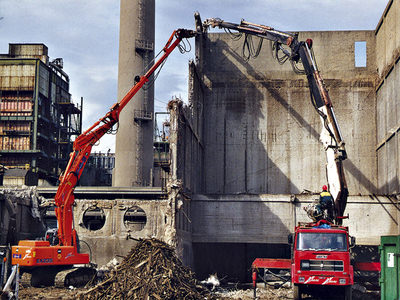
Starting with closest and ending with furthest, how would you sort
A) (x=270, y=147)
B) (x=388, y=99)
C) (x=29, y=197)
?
(x=29, y=197)
(x=388, y=99)
(x=270, y=147)

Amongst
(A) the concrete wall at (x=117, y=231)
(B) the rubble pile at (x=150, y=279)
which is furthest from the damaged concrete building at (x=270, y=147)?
(B) the rubble pile at (x=150, y=279)

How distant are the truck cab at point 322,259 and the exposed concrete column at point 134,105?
23.7 meters

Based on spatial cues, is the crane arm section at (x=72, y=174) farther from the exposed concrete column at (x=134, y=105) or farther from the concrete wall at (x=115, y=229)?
the exposed concrete column at (x=134, y=105)

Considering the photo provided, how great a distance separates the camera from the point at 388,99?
102 ft

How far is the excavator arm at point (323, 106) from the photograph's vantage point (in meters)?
22.2

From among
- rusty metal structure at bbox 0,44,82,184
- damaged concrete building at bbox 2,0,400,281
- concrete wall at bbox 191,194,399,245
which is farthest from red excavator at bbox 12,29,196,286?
rusty metal structure at bbox 0,44,82,184

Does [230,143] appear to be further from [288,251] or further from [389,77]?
[389,77]

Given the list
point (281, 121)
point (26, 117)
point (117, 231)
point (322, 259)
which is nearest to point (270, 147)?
point (281, 121)

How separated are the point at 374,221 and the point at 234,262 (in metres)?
8.67

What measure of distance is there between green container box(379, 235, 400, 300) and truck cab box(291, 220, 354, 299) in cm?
229

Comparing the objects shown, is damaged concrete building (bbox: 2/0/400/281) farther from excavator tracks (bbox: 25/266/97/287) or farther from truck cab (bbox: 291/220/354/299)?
truck cab (bbox: 291/220/354/299)

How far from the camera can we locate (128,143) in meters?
39.2

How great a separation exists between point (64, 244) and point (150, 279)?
674cm

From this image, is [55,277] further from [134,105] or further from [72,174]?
[134,105]
